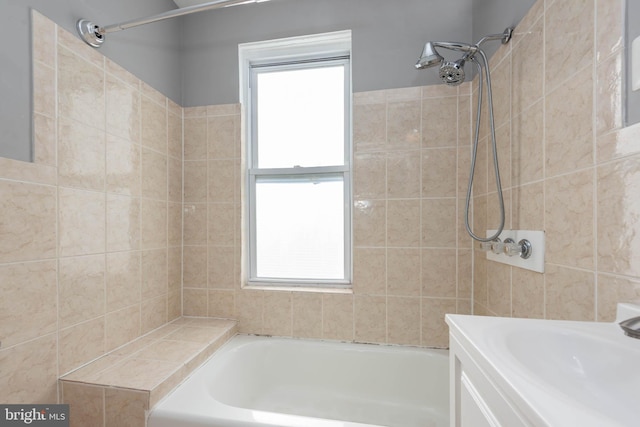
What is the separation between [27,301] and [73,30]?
1.12m

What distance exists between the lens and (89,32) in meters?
1.29

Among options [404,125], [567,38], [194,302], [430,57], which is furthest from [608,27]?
[194,302]

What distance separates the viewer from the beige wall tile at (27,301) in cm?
98

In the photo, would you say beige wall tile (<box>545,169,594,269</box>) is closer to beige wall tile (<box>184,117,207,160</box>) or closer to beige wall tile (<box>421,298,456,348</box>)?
beige wall tile (<box>421,298,456,348</box>)

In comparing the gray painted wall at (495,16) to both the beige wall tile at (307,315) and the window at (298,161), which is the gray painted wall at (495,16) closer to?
the window at (298,161)

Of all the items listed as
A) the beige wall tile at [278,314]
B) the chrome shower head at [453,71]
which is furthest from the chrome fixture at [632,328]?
the beige wall tile at [278,314]

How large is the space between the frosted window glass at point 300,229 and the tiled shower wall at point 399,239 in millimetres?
175

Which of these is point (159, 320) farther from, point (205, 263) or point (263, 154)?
point (263, 154)

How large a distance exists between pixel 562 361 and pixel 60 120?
180 cm

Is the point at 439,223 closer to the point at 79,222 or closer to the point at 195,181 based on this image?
the point at 195,181

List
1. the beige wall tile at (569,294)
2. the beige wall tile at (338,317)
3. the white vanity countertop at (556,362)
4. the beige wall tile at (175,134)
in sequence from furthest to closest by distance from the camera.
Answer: the beige wall tile at (175,134), the beige wall tile at (338,317), the beige wall tile at (569,294), the white vanity countertop at (556,362)

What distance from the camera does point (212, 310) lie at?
6.20 feet

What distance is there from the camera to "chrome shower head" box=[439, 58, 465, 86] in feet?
4.53

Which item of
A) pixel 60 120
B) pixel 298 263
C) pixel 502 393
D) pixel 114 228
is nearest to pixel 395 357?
pixel 298 263
